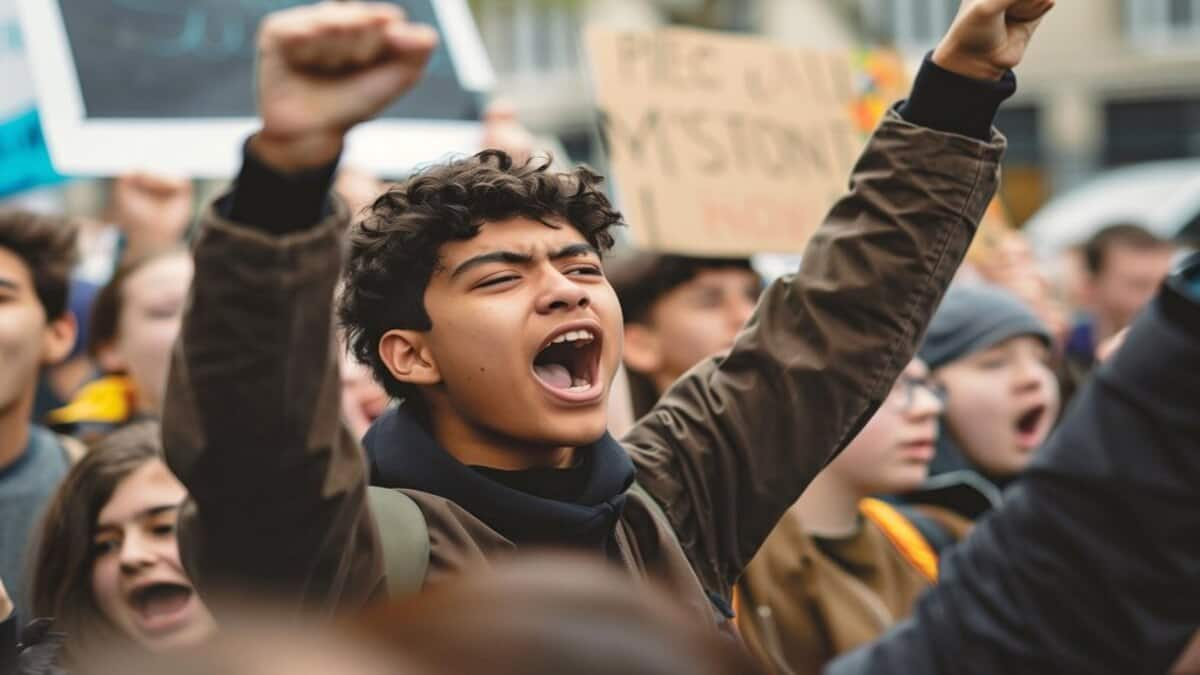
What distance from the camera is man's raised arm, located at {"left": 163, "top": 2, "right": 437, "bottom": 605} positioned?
5.66ft

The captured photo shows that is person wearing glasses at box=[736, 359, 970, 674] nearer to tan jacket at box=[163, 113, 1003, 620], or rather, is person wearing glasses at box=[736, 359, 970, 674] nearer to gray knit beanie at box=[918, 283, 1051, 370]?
gray knit beanie at box=[918, 283, 1051, 370]

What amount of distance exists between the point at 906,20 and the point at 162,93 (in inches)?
984

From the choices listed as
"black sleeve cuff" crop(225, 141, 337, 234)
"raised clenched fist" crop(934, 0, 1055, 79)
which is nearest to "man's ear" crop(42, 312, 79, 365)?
"raised clenched fist" crop(934, 0, 1055, 79)

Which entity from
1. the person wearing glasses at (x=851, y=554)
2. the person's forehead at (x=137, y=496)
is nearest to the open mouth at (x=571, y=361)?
the person wearing glasses at (x=851, y=554)

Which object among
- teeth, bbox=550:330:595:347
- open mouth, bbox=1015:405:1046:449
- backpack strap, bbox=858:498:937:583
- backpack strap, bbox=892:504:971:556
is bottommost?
open mouth, bbox=1015:405:1046:449

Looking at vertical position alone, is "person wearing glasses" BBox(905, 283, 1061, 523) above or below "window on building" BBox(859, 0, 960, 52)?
above

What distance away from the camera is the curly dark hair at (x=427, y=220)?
2391 mm

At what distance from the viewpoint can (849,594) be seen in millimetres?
3826

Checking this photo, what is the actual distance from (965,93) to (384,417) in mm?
889

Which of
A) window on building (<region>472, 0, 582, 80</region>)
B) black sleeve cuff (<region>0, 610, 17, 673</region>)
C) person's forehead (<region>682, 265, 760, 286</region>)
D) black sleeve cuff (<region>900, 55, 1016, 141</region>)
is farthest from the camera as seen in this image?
window on building (<region>472, 0, 582, 80</region>)

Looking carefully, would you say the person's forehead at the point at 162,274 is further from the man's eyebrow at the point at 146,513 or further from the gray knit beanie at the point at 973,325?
the gray knit beanie at the point at 973,325

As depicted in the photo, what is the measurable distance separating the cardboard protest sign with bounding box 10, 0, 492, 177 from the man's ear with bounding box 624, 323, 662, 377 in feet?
2.82

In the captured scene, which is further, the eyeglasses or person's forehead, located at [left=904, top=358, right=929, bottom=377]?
person's forehead, located at [left=904, top=358, right=929, bottom=377]

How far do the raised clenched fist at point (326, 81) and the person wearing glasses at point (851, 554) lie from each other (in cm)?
191
